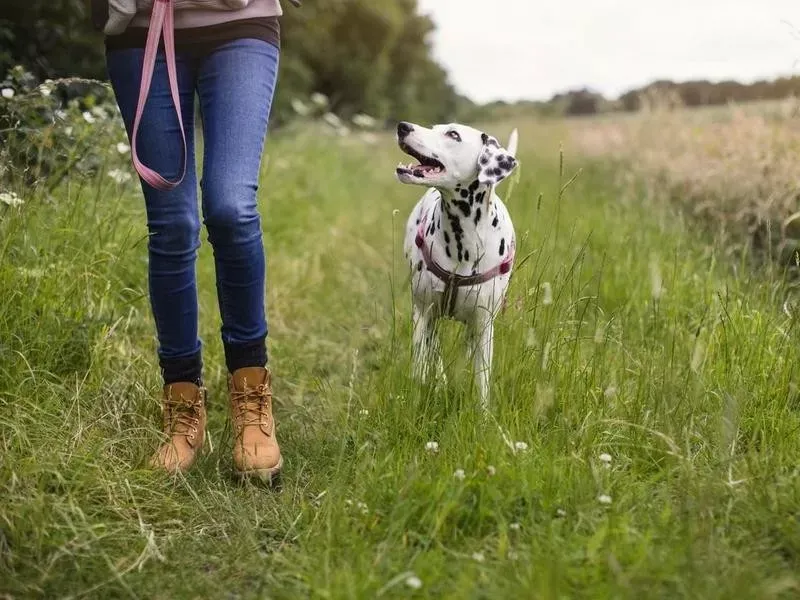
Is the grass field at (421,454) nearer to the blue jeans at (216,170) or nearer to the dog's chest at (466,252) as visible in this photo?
the dog's chest at (466,252)

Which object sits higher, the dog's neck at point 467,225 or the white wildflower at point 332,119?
the white wildflower at point 332,119

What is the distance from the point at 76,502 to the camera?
7.68ft

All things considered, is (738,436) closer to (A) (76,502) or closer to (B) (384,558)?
(B) (384,558)

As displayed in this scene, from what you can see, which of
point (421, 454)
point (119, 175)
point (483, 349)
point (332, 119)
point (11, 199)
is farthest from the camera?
point (332, 119)

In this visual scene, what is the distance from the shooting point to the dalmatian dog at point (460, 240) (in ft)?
9.20

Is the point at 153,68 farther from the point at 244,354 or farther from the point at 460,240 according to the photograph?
the point at 460,240

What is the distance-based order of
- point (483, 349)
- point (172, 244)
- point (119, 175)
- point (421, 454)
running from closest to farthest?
1. point (421, 454)
2. point (172, 244)
3. point (483, 349)
4. point (119, 175)

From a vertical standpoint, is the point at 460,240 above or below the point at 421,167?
below

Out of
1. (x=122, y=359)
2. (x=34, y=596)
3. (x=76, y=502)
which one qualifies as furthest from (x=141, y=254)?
(x=34, y=596)

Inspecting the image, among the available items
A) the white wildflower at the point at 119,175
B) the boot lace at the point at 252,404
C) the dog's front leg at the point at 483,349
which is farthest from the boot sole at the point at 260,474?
the white wildflower at the point at 119,175

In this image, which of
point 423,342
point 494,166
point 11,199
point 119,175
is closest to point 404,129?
point 494,166

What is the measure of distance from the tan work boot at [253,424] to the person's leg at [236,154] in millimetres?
236

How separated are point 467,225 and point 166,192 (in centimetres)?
100

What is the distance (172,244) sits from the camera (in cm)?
263
